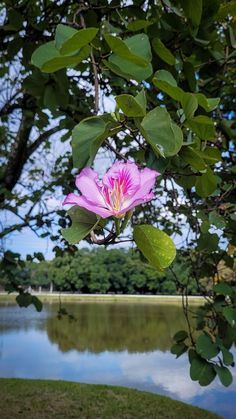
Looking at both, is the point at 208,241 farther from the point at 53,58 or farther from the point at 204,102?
the point at 53,58

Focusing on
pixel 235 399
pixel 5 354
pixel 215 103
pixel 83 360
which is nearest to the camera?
pixel 215 103

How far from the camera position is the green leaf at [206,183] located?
2.08 ft

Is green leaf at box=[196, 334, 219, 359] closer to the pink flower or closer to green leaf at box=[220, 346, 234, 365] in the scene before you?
green leaf at box=[220, 346, 234, 365]

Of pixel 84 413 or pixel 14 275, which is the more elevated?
pixel 14 275

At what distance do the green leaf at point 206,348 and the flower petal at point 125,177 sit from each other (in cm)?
81

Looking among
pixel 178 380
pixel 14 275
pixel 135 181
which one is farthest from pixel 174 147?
pixel 178 380

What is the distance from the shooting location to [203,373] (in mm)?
1082

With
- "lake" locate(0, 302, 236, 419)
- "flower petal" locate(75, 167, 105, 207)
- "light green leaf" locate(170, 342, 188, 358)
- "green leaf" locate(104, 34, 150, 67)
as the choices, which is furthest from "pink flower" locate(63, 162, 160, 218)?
"lake" locate(0, 302, 236, 419)

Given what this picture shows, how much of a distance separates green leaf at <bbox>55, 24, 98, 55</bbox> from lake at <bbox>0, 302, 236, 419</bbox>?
2927 millimetres

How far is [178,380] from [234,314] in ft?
15.9

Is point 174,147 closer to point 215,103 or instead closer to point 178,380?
point 215,103

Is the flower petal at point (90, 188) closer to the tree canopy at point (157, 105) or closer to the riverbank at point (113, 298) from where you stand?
the tree canopy at point (157, 105)

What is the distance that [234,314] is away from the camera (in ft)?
3.49

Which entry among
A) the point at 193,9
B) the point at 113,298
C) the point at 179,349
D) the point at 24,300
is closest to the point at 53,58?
the point at 193,9
